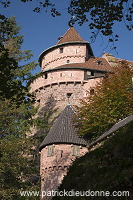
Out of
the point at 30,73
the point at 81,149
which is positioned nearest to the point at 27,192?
the point at 81,149

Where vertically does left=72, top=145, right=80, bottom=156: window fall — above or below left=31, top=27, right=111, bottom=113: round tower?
below

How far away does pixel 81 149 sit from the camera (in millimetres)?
20000

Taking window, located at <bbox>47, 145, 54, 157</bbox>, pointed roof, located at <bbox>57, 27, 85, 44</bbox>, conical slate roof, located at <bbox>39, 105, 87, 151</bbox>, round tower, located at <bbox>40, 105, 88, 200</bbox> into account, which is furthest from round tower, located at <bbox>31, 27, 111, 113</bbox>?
window, located at <bbox>47, 145, 54, 157</bbox>

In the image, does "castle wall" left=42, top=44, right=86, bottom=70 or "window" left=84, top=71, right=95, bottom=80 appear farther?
"castle wall" left=42, top=44, right=86, bottom=70

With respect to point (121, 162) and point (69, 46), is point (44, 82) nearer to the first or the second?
point (69, 46)

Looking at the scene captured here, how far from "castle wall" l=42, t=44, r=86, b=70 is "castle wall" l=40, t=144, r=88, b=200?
19.4 m

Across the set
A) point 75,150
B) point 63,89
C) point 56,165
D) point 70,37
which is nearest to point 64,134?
point 75,150

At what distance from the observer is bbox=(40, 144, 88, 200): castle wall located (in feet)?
62.1

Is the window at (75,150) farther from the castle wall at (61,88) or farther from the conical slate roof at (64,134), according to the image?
the castle wall at (61,88)

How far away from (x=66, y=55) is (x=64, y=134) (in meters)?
19.1

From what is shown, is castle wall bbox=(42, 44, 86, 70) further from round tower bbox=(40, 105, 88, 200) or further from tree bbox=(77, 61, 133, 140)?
round tower bbox=(40, 105, 88, 200)

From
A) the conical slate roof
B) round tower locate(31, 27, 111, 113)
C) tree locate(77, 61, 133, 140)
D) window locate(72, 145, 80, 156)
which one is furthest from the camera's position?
round tower locate(31, 27, 111, 113)

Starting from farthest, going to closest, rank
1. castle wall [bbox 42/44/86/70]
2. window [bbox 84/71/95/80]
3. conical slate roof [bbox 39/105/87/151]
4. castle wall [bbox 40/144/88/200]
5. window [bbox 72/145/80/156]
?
castle wall [bbox 42/44/86/70] < window [bbox 84/71/95/80] < conical slate roof [bbox 39/105/87/151] < window [bbox 72/145/80/156] < castle wall [bbox 40/144/88/200]

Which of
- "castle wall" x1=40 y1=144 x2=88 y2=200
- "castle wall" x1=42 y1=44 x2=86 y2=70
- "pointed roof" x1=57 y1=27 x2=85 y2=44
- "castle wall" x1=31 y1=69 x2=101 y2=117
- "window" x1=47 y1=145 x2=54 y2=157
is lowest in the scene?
"castle wall" x1=40 y1=144 x2=88 y2=200
